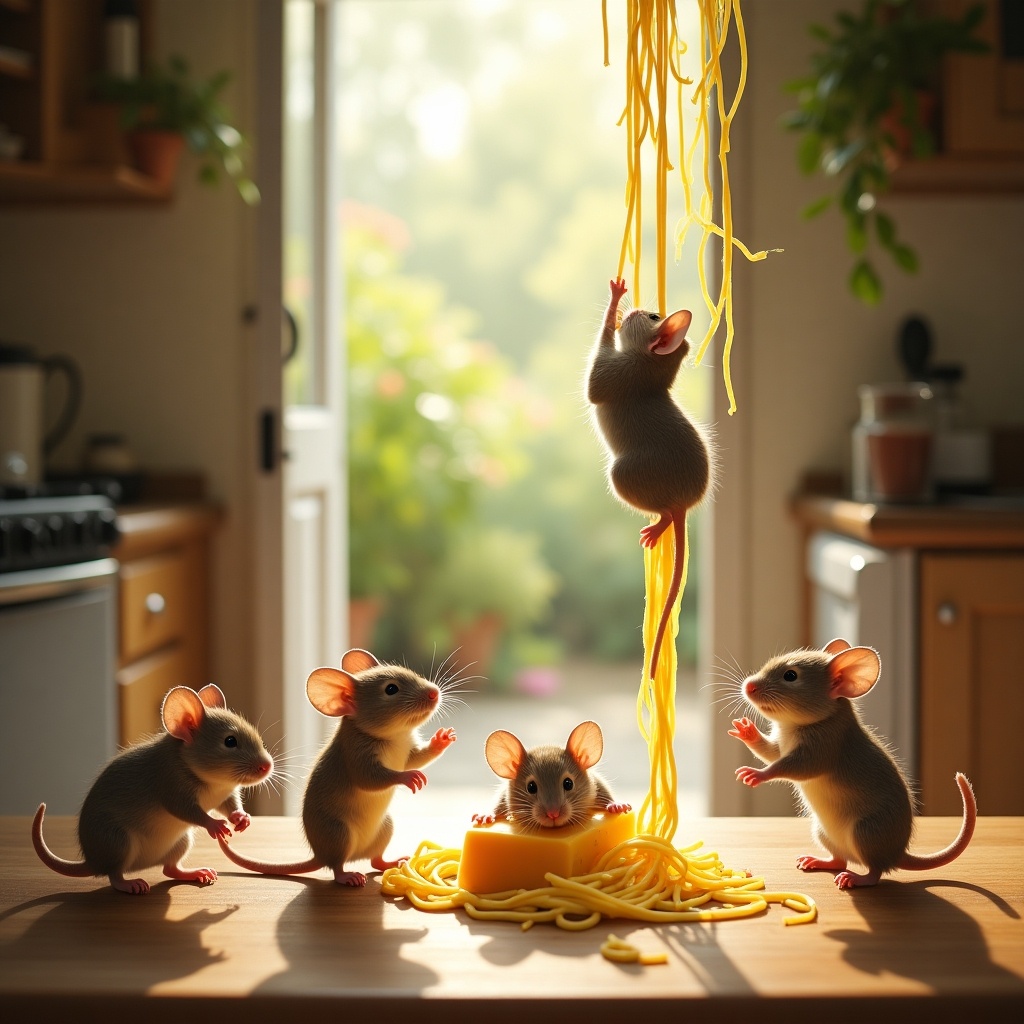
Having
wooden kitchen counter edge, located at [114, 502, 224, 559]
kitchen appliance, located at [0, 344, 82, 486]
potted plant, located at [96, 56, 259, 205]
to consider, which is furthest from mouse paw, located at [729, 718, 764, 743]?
potted plant, located at [96, 56, 259, 205]

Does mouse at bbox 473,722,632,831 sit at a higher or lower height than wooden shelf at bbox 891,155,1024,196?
lower

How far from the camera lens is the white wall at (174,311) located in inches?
116

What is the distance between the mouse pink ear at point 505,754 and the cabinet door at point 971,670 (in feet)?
4.89

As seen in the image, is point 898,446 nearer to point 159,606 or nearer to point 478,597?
point 159,606

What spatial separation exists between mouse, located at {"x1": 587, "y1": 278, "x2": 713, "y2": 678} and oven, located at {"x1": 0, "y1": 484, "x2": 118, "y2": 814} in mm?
1346

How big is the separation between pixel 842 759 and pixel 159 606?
6.39 feet

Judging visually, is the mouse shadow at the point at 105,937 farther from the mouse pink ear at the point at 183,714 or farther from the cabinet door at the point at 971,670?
the cabinet door at the point at 971,670

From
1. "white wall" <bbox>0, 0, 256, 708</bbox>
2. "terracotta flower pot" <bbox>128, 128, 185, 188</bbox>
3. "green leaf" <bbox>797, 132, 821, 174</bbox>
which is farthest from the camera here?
"white wall" <bbox>0, 0, 256, 708</bbox>

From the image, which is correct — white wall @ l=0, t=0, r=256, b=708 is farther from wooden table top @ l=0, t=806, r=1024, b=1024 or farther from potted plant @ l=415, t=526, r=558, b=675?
potted plant @ l=415, t=526, r=558, b=675

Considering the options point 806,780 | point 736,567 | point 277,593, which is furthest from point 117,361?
point 806,780

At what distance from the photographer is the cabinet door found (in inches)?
85.5

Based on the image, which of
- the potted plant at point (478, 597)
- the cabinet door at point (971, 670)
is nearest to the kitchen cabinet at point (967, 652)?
A: the cabinet door at point (971, 670)

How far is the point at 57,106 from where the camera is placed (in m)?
2.67

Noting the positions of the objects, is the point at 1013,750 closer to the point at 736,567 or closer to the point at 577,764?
the point at 736,567
